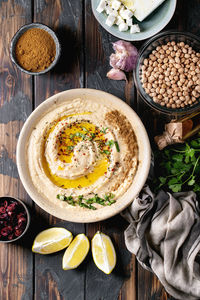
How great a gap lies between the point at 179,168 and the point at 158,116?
0.30 meters

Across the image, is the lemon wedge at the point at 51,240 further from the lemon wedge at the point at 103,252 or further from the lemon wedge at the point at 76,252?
the lemon wedge at the point at 103,252

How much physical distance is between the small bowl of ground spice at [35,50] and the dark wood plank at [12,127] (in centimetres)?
14

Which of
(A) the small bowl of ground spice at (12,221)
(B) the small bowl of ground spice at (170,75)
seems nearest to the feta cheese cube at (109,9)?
(B) the small bowl of ground spice at (170,75)

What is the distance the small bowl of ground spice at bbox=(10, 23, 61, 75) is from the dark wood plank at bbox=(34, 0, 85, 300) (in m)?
0.12

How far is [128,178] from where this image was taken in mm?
1871

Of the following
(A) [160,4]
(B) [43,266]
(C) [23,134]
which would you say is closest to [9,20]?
(C) [23,134]

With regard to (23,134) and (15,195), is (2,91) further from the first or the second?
(15,195)

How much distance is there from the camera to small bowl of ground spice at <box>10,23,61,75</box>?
1921 millimetres

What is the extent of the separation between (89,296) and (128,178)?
699 millimetres

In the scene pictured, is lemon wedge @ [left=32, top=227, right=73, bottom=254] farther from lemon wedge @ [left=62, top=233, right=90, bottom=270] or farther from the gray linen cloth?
the gray linen cloth

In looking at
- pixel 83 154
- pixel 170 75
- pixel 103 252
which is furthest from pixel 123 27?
pixel 103 252

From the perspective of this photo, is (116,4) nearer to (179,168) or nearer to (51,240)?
(179,168)

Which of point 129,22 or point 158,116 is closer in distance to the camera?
point 129,22

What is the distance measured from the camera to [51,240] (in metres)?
1.97
